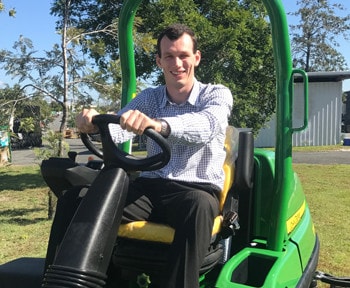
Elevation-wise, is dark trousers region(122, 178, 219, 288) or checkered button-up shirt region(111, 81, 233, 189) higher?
checkered button-up shirt region(111, 81, 233, 189)

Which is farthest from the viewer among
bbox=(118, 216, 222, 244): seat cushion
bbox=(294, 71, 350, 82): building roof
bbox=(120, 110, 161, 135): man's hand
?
bbox=(294, 71, 350, 82): building roof

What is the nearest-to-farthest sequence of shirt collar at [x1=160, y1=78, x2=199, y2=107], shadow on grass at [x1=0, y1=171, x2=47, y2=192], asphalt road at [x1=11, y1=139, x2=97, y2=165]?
1. shirt collar at [x1=160, y1=78, x2=199, y2=107]
2. shadow on grass at [x1=0, y1=171, x2=47, y2=192]
3. asphalt road at [x1=11, y1=139, x2=97, y2=165]

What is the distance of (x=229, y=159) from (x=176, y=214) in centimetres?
68

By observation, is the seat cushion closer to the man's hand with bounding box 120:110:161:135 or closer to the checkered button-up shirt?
the checkered button-up shirt

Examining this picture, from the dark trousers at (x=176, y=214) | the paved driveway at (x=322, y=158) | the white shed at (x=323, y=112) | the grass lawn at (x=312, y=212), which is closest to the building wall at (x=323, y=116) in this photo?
the white shed at (x=323, y=112)

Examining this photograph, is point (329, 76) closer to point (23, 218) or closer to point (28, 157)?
point (28, 157)

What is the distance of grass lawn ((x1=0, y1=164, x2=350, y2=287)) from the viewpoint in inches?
169

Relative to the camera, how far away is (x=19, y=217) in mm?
5996

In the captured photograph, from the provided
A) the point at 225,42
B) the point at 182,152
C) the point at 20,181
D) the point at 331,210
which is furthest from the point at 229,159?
the point at 20,181

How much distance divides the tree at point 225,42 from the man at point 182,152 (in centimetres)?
463

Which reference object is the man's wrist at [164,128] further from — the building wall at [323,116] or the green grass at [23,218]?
the building wall at [323,116]

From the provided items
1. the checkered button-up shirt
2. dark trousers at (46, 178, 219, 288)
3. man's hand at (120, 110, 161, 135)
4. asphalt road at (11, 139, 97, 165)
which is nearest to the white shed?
asphalt road at (11, 139, 97, 165)

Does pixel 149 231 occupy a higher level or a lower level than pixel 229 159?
lower

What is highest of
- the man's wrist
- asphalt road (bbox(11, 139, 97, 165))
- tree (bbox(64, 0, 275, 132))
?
tree (bbox(64, 0, 275, 132))
